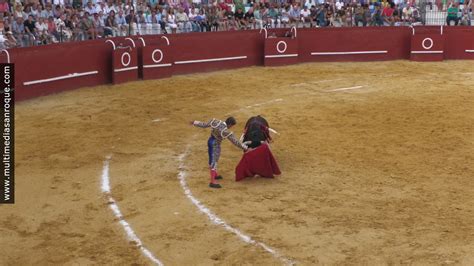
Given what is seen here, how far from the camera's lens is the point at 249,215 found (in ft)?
34.7

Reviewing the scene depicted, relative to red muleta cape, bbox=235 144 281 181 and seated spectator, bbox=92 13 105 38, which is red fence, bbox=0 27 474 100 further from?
Result: red muleta cape, bbox=235 144 281 181

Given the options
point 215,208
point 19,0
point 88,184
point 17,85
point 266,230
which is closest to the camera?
point 266,230

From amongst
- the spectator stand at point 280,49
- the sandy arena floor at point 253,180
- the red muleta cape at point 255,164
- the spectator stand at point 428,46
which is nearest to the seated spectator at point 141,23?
the spectator stand at point 280,49

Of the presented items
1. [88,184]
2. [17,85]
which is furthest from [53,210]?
[17,85]

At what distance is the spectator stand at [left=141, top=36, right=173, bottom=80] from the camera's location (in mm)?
22875

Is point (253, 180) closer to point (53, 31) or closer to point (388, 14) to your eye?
point (53, 31)

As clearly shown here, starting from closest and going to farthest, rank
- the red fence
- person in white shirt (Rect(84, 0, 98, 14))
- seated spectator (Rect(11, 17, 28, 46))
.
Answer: the red fence → seated spectator (Rect(11, 17, 28, 46)) → person in white shirt (Rect(84, 0, 98, 14))

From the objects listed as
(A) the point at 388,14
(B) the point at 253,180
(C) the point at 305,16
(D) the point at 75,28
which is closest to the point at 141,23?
(D) the point at 75,28

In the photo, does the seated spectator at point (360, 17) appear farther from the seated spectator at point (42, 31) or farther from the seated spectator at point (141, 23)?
the seated spectator at point (42, 31)

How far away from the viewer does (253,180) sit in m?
12.3

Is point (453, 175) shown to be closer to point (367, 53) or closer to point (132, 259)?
point (132, 259)

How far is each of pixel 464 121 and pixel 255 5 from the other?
1391 cm

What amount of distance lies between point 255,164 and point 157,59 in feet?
38.6

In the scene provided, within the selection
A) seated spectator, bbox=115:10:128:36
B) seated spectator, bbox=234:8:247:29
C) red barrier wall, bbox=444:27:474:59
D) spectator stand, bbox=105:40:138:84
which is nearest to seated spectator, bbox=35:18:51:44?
spectator stand, bbox=105:40:138:84
